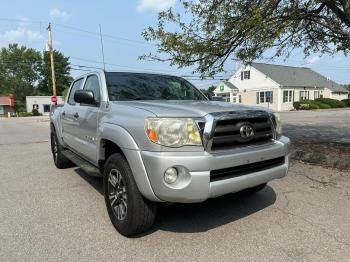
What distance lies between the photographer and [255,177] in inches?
154

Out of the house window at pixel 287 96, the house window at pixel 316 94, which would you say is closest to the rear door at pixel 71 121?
the house window at pixel 287 96

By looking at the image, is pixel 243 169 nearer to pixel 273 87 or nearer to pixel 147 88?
pixel 147 88

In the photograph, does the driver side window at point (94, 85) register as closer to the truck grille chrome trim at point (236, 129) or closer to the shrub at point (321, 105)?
the truck grille chrome trim at point (236, 129)

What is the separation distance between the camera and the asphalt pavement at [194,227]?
3520mm

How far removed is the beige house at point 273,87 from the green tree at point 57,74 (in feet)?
179

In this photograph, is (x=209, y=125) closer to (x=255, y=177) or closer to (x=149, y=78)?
(x=255, y=177)

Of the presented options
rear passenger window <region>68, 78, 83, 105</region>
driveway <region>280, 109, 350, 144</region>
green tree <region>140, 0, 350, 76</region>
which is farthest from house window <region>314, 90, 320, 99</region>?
rear passenger window <region>68, 78, 83, 105</region>

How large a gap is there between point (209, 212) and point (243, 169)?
3.33ft

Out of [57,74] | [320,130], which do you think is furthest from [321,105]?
[57,74]

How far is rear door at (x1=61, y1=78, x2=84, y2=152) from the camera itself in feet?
19.0

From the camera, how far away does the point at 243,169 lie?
387 cm

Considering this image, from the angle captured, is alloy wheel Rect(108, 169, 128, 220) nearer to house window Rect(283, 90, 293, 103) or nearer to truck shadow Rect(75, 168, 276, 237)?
truck shadow Rect(75, 168, 276, 237)

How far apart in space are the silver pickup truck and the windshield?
148 millimetres

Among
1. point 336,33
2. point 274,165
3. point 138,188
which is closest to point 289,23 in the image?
point 336,33
